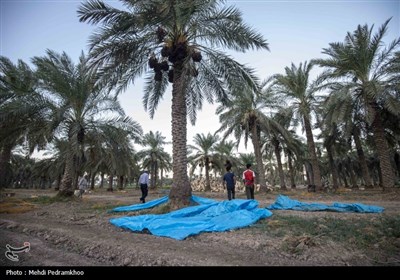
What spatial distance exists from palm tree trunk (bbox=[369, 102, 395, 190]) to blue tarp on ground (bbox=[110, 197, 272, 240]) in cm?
1314

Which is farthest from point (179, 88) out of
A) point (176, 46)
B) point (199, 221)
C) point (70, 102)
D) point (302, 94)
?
point (302, 94)

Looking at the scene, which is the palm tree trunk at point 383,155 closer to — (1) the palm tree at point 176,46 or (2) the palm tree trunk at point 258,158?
(2) the palm tree trunk at point 258,158

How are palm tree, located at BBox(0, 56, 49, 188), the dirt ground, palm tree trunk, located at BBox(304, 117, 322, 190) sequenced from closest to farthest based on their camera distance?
the dirt ground → palm tree, located at BBox(0, 56, 49, 188) → palm tree trunk, located at BBox(304, 117, 322, 190)

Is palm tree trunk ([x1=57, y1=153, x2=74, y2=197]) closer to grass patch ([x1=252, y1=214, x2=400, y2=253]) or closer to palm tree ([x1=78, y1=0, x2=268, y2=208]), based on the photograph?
palm tree ([x1=78, y1=0, x2=268, y2=208])

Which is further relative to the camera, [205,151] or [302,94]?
[205,151]

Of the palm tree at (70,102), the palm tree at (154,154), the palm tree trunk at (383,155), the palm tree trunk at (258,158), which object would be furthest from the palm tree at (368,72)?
the palm tree at (154,154)

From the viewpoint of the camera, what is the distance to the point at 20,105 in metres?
12.9

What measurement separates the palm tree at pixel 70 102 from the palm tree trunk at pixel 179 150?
20.4ft

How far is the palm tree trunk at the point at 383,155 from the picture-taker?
1487 cm

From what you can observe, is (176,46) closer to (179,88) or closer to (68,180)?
(179,88)

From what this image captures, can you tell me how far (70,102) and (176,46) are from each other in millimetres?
9877

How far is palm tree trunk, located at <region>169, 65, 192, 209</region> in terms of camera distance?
870cm

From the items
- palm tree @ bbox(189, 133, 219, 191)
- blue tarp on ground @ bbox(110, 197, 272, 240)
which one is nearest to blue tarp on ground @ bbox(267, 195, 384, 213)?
blue tarp on ground @ bbox(110, 197, 272, 240)
